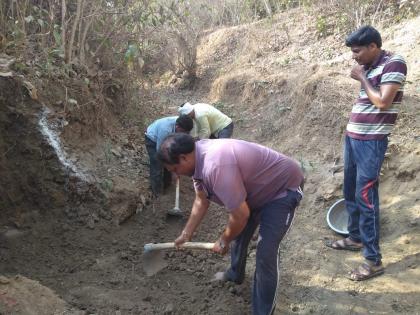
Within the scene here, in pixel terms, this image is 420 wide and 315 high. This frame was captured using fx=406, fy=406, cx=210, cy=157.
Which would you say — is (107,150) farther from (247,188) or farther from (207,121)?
(247,188)

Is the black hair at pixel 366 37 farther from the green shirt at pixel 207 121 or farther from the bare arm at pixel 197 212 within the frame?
the green shirt at pixel 207 121

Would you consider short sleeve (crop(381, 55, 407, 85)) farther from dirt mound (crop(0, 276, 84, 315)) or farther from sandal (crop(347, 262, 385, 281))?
dirt mound (crop(0, 276, 84, 315))

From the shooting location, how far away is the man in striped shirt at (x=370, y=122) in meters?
3.02

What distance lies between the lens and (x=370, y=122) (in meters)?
3.18

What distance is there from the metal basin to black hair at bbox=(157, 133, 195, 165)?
2.34 m

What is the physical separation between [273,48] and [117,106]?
4272 millimetres

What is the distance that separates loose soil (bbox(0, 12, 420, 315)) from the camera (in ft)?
10.5

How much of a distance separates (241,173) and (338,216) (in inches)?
85.9

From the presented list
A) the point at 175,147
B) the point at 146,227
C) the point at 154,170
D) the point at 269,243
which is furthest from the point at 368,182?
the point at 154,170

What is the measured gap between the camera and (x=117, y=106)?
5711mm

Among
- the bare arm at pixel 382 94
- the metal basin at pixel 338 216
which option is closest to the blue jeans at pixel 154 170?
the metal basin at pixel 338 216

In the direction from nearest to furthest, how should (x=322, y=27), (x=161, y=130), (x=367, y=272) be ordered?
(x=367, y=272), (x=161, y=130), (x=322, y=27)

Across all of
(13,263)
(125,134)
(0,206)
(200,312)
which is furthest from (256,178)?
(125,134)

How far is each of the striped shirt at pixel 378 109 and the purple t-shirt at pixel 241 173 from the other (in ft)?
2.69
